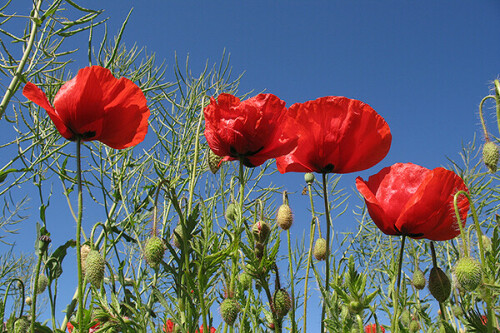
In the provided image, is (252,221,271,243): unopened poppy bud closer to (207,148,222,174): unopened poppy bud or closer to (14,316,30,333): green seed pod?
(207,148,222,174): unopened poppy bud

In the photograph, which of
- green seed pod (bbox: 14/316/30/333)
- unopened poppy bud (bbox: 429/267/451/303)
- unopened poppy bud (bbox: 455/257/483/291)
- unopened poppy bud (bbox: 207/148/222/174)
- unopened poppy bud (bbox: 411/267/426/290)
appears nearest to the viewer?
unopened poppy bud (bbox: 455/257/483/291)

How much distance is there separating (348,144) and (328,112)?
10cm

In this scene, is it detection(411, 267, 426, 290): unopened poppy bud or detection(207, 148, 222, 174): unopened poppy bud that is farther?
detection(411, 267, 426, 290): unopened poppy bud

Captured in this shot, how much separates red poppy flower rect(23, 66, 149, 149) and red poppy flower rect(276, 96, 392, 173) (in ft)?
1.40

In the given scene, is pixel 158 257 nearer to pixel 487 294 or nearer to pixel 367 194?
pixel 367 194

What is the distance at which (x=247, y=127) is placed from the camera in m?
1.18

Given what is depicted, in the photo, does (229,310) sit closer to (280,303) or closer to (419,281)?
(280,303)

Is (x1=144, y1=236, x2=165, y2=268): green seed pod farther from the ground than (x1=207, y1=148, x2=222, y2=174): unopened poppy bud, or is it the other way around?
(x1=207, y1=148, x2=222, y2=174): unopened poppy bud

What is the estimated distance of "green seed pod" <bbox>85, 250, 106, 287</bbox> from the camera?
1.00 m

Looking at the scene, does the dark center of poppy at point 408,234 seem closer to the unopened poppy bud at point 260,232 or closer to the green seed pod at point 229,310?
the unopened poppy bud at point 260,232

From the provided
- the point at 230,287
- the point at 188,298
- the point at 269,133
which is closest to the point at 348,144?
the point at 269,133

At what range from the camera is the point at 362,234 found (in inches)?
110

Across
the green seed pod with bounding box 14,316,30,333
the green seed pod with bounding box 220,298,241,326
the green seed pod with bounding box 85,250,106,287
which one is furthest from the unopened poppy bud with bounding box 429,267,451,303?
the green seed pod with bounding box 14,316,30,333

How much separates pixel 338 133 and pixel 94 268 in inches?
27.0
